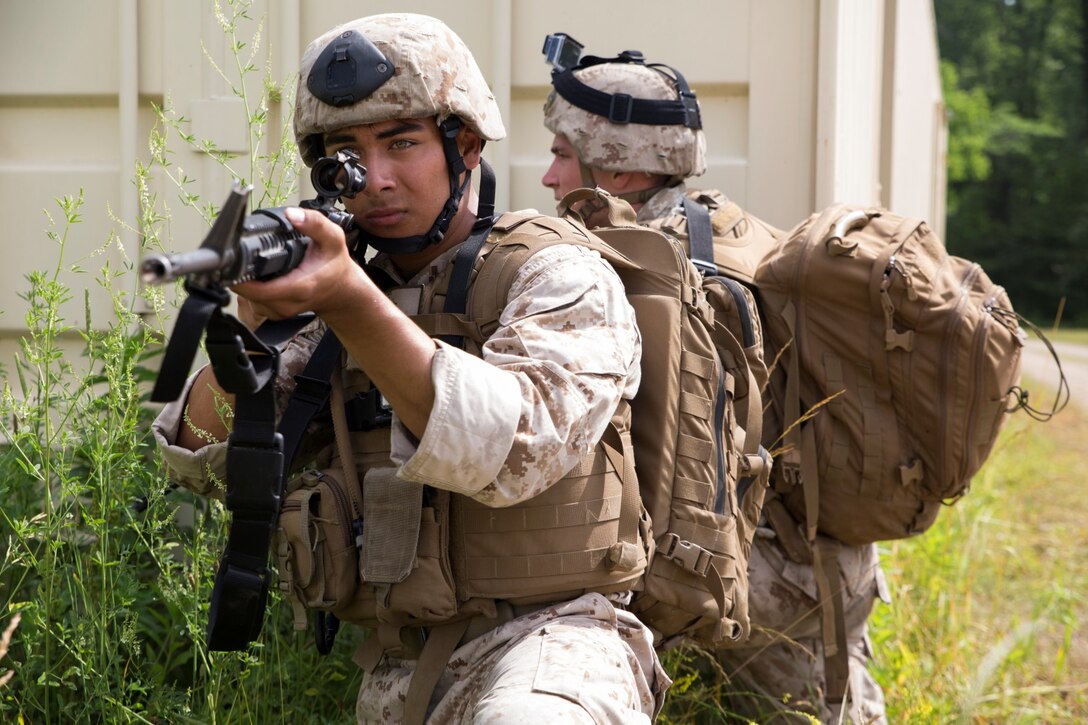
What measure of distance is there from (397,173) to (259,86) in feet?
4.32

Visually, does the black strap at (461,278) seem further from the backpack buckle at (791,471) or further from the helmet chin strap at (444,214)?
the backpack buckle at (791,471)

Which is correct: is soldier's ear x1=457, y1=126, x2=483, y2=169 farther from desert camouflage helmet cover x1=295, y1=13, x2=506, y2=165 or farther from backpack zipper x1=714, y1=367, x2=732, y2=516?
backpack zipper x1=714, y1=367, x2=732, y2=516

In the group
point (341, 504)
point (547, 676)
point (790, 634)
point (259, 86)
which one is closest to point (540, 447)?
point (547, 676)

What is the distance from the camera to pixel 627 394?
230 cm

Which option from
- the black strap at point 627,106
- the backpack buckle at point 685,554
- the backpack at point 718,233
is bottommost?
the backpack buckle at point 685,554

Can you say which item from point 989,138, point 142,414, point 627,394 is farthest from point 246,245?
point 989,138

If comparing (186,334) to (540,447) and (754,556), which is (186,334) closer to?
(540,447)

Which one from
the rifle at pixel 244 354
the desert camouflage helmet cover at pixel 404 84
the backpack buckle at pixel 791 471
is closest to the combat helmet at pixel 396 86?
the desert camouflage helmet cover at pixel 404 84

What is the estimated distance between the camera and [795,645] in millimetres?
3387

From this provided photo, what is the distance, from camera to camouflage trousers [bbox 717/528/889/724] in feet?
11.0

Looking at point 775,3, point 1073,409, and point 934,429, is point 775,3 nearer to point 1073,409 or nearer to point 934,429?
point 934,429

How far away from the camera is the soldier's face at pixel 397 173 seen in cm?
234

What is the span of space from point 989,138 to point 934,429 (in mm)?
39286

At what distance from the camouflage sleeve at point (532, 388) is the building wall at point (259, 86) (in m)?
1.45
